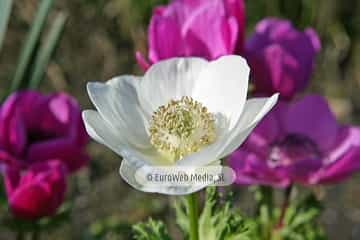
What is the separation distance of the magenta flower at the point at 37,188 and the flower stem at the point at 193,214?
0.77 feet

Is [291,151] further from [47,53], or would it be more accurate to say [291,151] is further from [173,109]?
[47,53]

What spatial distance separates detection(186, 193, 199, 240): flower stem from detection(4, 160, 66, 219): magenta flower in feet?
0.77

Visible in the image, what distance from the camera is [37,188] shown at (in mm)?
927

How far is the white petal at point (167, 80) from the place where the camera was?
32.3 inches

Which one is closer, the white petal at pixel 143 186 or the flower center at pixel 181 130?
the white petal at pixel 143 186

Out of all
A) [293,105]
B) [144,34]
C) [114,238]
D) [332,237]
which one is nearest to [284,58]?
[293,105]

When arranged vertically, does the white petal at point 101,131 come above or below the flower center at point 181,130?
above

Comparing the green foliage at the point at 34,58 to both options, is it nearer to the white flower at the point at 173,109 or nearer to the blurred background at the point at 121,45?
the white flower at the point at 173,109

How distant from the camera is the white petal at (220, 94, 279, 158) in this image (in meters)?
0.68

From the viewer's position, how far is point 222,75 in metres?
0.79

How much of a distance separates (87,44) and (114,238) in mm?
1057

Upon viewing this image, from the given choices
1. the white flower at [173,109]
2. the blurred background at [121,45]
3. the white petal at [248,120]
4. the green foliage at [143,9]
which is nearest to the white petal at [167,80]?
the white flower at [173,109]

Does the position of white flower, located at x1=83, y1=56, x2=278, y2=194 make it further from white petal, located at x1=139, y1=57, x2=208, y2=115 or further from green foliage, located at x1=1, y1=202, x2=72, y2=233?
green foliage, located at x1=1, y1=202, x2=72, y2=233

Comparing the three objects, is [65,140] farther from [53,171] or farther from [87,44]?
[87,44]
